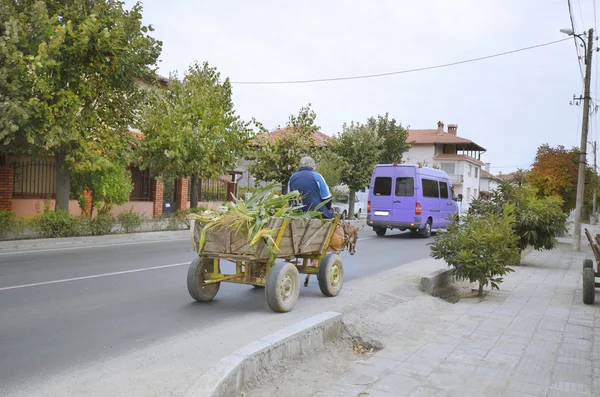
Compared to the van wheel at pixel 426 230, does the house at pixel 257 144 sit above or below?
above

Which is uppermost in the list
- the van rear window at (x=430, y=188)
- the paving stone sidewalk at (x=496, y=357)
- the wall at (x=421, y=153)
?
the wall at (x=421, y=153)

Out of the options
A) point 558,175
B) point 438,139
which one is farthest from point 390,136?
point 438,139

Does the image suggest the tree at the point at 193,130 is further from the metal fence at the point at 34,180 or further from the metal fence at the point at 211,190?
the metal fence at the point at 211,190

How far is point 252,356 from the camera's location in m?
4.55

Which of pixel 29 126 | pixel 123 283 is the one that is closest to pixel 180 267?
pixel 123 283

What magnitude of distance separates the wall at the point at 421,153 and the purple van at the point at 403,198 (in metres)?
45.2

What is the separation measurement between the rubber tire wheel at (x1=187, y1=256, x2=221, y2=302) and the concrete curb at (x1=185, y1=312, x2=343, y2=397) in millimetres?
2138

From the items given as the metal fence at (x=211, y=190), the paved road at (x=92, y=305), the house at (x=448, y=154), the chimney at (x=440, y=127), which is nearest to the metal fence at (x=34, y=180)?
the paved road at (x=92, y=305)

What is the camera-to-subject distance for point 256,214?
23.0 ft

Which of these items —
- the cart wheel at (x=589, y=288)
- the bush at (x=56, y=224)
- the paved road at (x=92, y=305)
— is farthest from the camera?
the bush at (x=56, y=224)

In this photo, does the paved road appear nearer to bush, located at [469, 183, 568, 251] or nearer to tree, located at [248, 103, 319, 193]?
bush, located at [469, 183, 568, 251]

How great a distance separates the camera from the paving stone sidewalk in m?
4.78

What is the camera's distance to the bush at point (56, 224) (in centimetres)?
1535

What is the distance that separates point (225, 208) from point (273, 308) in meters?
1.44
